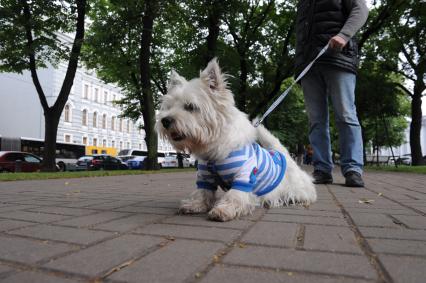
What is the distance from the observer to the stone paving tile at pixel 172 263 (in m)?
1.65

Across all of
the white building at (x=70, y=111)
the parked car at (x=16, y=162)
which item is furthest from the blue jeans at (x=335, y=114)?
the white building at (x=70, y=111)

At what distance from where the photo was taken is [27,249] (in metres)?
2.12

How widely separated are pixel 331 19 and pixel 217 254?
4.84 meters

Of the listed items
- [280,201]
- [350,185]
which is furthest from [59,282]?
[350,185]

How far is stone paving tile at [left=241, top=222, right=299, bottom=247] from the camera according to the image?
2.28 m

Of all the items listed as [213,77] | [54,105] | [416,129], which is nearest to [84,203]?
[213,77]

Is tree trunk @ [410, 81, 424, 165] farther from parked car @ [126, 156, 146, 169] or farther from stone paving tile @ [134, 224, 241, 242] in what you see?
parked car @ [126, 156, 146, 169]

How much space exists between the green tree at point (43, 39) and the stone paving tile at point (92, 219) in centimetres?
1301

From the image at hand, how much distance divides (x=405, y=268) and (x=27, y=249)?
1.98 m

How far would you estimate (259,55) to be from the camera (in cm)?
2230

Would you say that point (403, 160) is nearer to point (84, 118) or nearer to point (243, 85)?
point (243, 85)

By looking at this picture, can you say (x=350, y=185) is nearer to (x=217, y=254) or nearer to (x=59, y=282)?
(x=217, y=254)

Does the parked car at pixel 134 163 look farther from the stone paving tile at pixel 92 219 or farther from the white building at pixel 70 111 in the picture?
the stone paving tile at pixel 92 219

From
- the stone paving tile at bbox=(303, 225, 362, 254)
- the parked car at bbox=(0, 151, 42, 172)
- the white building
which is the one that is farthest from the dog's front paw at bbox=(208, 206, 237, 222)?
the white building
